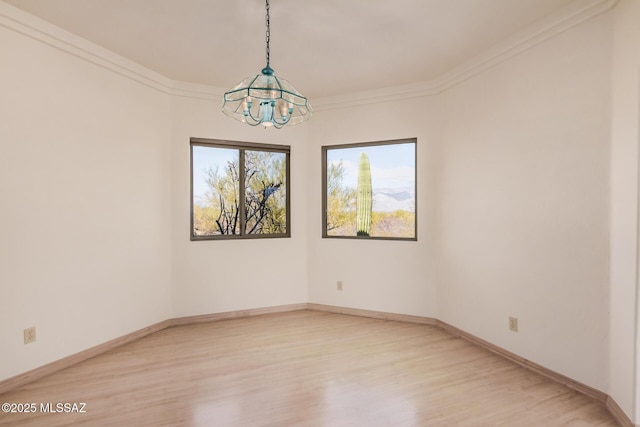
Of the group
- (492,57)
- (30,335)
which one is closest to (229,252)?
(30,335)

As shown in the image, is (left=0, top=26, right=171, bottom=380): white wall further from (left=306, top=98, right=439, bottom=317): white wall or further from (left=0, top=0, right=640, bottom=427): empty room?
(left=306, top=98, right=439, bottom=317): white wall

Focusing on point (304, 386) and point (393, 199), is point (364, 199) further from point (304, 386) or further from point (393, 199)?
point (304, 386)

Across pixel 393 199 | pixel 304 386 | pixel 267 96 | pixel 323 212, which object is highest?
pixel 267 96

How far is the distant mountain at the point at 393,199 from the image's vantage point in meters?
4.35

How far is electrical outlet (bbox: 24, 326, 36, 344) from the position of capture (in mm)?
2744

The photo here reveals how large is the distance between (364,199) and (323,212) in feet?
1.85

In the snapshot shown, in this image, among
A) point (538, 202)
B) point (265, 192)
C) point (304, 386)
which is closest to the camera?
point (304, 386)

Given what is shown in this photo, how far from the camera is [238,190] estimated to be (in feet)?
15.0

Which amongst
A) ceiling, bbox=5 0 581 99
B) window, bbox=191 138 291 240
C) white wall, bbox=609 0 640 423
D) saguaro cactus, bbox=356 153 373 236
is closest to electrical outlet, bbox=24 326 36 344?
window, bbox=191 138 291 240

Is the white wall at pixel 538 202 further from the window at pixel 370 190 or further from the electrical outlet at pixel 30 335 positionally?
the electrical outlet at pixel 30 335

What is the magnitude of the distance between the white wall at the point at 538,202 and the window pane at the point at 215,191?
257 centimetres

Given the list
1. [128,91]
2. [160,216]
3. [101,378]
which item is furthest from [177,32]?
[101,378]

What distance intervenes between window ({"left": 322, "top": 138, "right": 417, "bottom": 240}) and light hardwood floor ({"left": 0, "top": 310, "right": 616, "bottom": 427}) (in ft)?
4.33

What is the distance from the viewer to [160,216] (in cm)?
406
